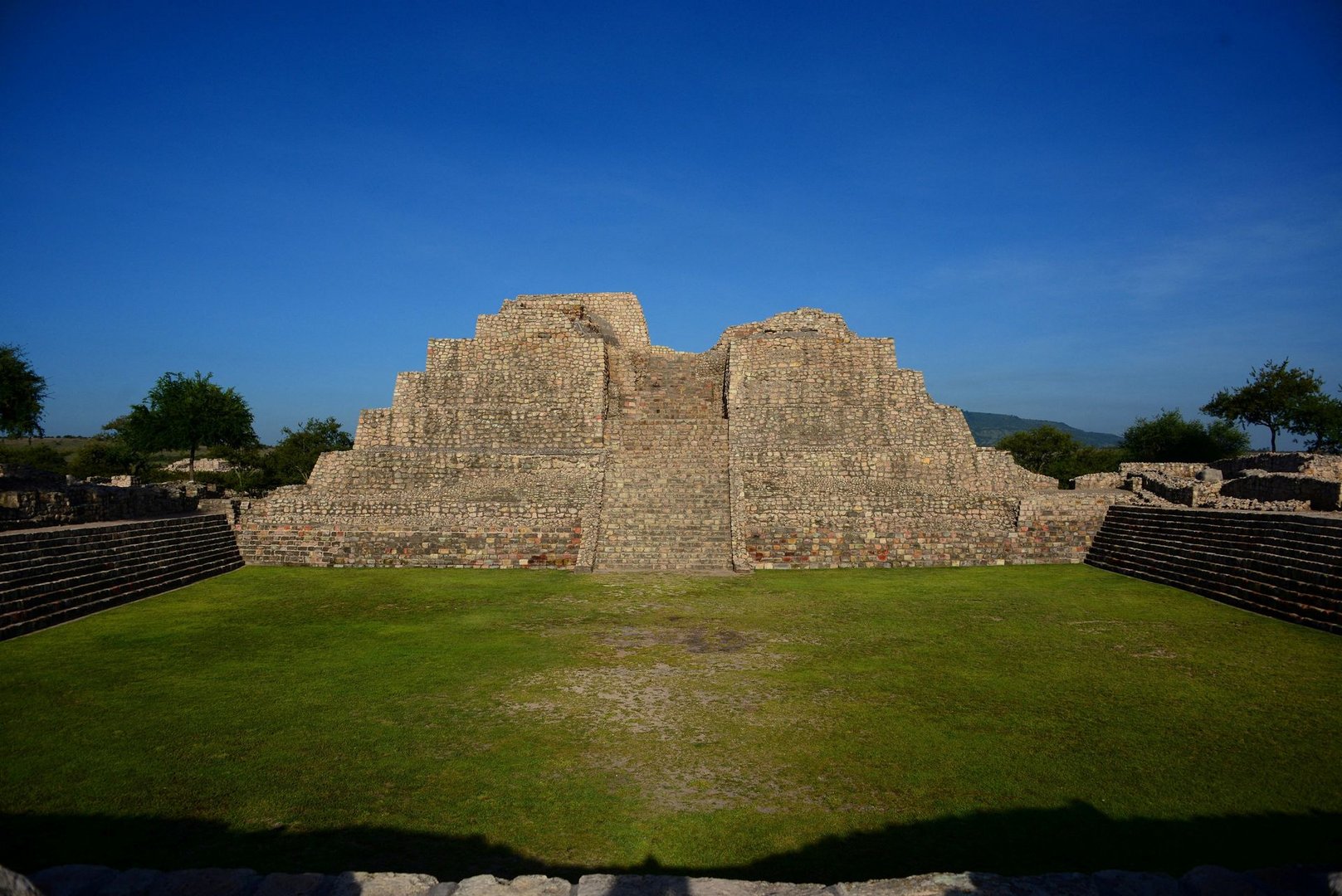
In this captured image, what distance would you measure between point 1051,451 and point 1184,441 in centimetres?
1186

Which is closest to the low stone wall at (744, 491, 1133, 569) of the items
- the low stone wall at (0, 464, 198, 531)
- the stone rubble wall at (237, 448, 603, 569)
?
the stone rubble wall at (237, 448, 603, 569)

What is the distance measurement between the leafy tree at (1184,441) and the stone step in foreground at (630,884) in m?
41.6

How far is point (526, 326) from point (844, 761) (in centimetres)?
1782

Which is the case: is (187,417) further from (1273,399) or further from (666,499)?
(1273,399)

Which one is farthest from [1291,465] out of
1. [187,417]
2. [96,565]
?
[187,417]

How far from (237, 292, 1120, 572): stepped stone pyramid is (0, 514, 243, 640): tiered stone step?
151cm

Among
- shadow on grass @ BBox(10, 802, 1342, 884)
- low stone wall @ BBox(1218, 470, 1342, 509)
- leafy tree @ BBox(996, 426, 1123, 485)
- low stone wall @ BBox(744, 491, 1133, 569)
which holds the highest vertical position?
leafy tree @ BBox(996, 426, 1123, 485)

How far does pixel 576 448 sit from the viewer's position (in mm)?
18844

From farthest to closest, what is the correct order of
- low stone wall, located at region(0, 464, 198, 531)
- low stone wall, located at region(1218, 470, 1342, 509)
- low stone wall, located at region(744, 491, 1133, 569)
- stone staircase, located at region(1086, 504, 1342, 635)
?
low stone wall, located at region(1218, 470, 1342, 509) < low stone wall, located at region(744, 491, 1133, 569) < low stone wall, located at region(0, 464, 198, 531) < stone staircase, located at region(1086, 504, 1342, 635)

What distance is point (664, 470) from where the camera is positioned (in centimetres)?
1722

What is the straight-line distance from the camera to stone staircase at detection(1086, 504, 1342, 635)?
30.4 feet

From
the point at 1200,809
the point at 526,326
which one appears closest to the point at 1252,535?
the point at 1200,809

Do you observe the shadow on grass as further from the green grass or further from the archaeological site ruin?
the archaeological site ruin

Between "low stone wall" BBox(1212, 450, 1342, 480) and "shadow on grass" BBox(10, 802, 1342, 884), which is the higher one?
"low stone wall" BBox(1212, 450, 1342, 480)
